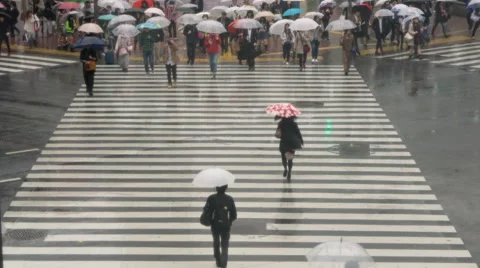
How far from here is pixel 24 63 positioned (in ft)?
104

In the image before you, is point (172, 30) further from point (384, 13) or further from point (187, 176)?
point (187, 176)

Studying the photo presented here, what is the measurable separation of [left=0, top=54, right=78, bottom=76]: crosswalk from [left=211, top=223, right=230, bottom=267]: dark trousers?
1768 centimetres

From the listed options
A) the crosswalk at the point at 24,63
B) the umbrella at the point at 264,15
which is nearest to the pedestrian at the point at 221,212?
the crosswalk at the point at 24,63

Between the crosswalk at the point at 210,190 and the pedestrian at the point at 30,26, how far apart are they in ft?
25.3

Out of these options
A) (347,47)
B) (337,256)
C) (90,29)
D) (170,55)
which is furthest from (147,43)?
(337,256)

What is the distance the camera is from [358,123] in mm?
23656

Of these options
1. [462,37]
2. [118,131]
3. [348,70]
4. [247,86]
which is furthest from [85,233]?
[462,37]

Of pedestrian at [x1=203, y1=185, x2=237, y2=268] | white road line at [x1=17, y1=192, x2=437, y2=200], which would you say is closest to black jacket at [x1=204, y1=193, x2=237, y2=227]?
pedestrian at [x1=203, y1=185, x2=237, y2=268]

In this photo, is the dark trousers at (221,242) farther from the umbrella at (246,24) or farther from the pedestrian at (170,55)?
the umbrella at (246,24)

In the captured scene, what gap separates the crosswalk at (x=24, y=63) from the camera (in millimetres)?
30641

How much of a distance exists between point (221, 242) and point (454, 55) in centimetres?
2092

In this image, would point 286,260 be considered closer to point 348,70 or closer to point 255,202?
point 255,202

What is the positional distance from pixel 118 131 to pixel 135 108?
2.55 meters

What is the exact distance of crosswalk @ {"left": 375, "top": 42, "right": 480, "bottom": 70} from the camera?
31.3 metres
